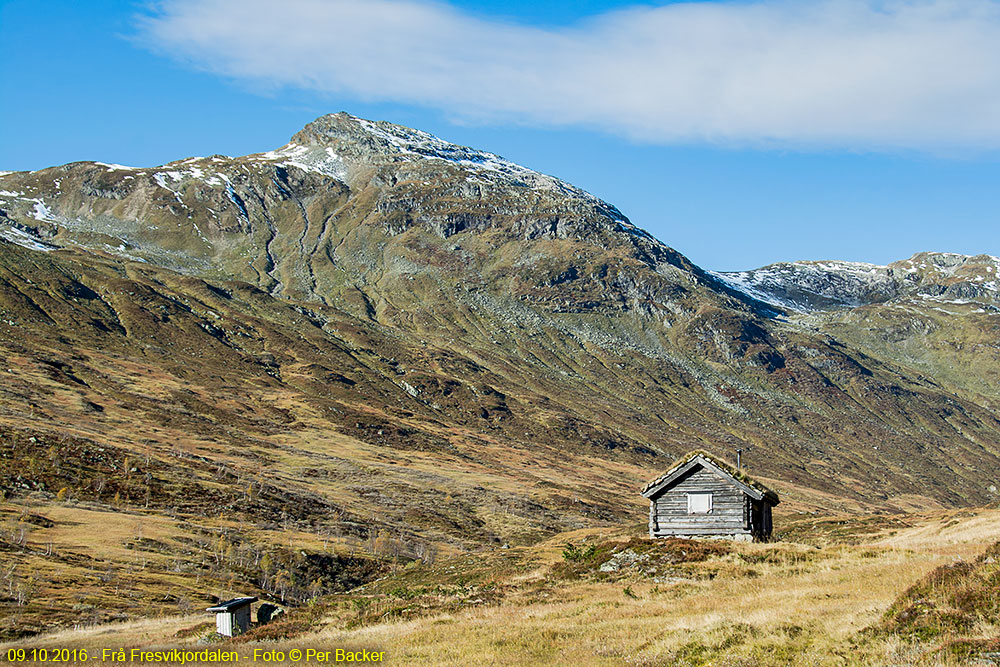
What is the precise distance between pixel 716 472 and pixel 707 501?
1.46 m

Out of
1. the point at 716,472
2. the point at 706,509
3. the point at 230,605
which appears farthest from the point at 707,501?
the point at 230,605

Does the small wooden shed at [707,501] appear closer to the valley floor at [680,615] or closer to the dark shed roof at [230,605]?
the valley floor at [680,615]

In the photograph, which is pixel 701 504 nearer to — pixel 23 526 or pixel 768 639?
pixel 768 639

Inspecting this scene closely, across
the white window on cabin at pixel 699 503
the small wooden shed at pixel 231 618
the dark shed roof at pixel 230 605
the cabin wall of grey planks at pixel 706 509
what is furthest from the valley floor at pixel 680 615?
the white window on cabin at pixel 699 503

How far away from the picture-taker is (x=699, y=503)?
39812mm

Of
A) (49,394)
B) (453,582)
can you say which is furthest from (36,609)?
(49,394)

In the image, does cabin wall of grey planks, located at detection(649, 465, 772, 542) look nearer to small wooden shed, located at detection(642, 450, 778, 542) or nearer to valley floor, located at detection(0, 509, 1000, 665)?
small wooden shed, located at detection(642, 450, 778, 542)

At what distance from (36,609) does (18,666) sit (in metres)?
22.4

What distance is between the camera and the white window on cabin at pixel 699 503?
130ft

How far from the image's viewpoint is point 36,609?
144 ft

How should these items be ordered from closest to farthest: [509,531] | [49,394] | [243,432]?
1. [509,531]
2. [49,394]
3. [243,432]

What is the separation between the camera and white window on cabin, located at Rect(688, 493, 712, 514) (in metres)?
39.6

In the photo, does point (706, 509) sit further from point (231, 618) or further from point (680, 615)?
point (231, 618)

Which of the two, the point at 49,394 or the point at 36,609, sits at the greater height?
the point at 49,394
